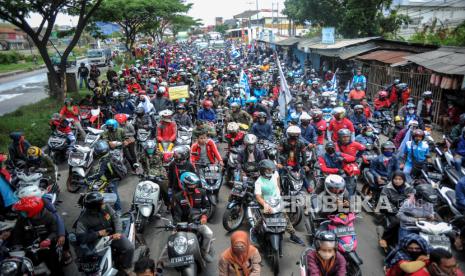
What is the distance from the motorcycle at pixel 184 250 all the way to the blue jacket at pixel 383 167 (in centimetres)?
426

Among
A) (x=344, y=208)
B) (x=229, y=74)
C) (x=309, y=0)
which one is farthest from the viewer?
(x=309, y=0)

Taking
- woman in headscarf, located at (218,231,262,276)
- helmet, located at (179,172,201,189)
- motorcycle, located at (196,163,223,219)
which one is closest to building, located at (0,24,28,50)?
motorcycle, located at (196,163,223,219)

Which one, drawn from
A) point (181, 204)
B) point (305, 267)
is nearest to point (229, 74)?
point (181, 204)

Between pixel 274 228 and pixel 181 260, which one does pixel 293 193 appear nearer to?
pixel 274 228

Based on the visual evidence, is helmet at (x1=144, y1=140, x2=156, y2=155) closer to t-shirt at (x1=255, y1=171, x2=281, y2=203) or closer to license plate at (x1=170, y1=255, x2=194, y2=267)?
t-shirt at (x1=255, y1=171, x2=281, y2=203)

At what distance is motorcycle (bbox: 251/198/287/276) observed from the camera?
213 inches

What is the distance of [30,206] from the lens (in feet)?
16.4

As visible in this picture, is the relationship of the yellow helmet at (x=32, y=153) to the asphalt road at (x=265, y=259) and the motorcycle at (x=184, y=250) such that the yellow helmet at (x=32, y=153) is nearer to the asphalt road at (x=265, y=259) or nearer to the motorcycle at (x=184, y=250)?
the asphalt road at (x=265, y=259)

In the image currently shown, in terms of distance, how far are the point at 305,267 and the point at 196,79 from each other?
18.2m

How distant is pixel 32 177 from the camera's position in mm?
7043

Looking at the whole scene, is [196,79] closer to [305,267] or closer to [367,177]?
[367,177]

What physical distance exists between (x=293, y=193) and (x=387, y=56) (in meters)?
11.7

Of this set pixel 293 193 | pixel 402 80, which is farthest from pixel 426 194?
pixel 402 80

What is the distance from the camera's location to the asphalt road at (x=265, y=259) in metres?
5.78
